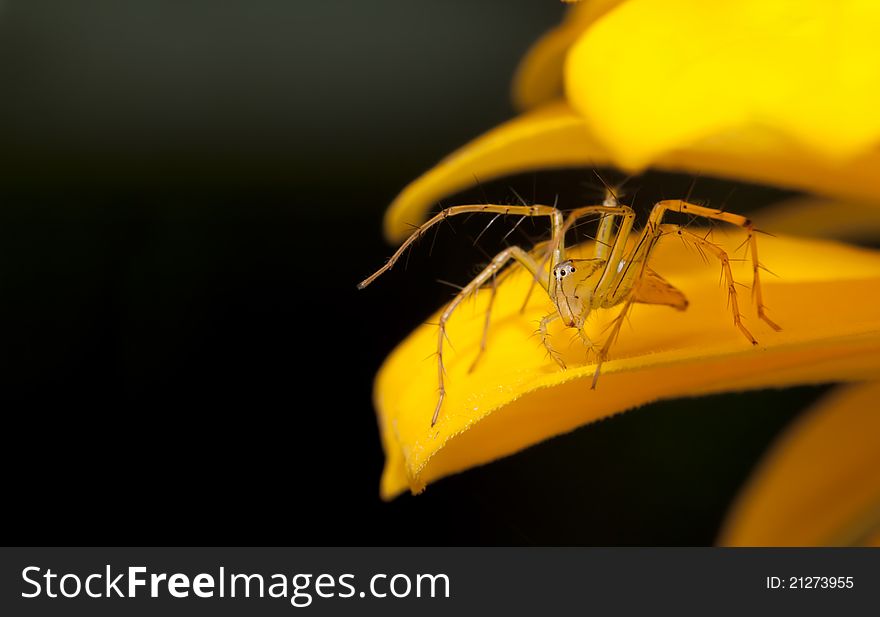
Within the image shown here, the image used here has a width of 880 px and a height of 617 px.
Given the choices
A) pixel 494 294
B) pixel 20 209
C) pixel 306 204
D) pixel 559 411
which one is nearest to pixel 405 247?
pixel 494 294

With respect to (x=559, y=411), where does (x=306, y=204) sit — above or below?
above

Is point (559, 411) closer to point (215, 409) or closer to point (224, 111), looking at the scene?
point (215, 409)

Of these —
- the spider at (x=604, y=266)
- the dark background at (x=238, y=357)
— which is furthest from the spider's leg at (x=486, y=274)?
the dark background at (x=238, y=357)

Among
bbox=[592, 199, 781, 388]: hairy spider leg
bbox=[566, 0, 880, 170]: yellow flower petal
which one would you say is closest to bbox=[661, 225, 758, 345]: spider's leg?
bbox=[592, 199, 781, 388]: hairy spider leg

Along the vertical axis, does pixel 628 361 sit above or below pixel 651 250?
below

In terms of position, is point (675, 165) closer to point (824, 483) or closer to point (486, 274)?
point (486, 274)

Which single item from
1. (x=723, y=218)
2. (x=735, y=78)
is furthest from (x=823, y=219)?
(x=735, y=78)

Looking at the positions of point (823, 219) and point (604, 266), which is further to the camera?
point (823, 219)
